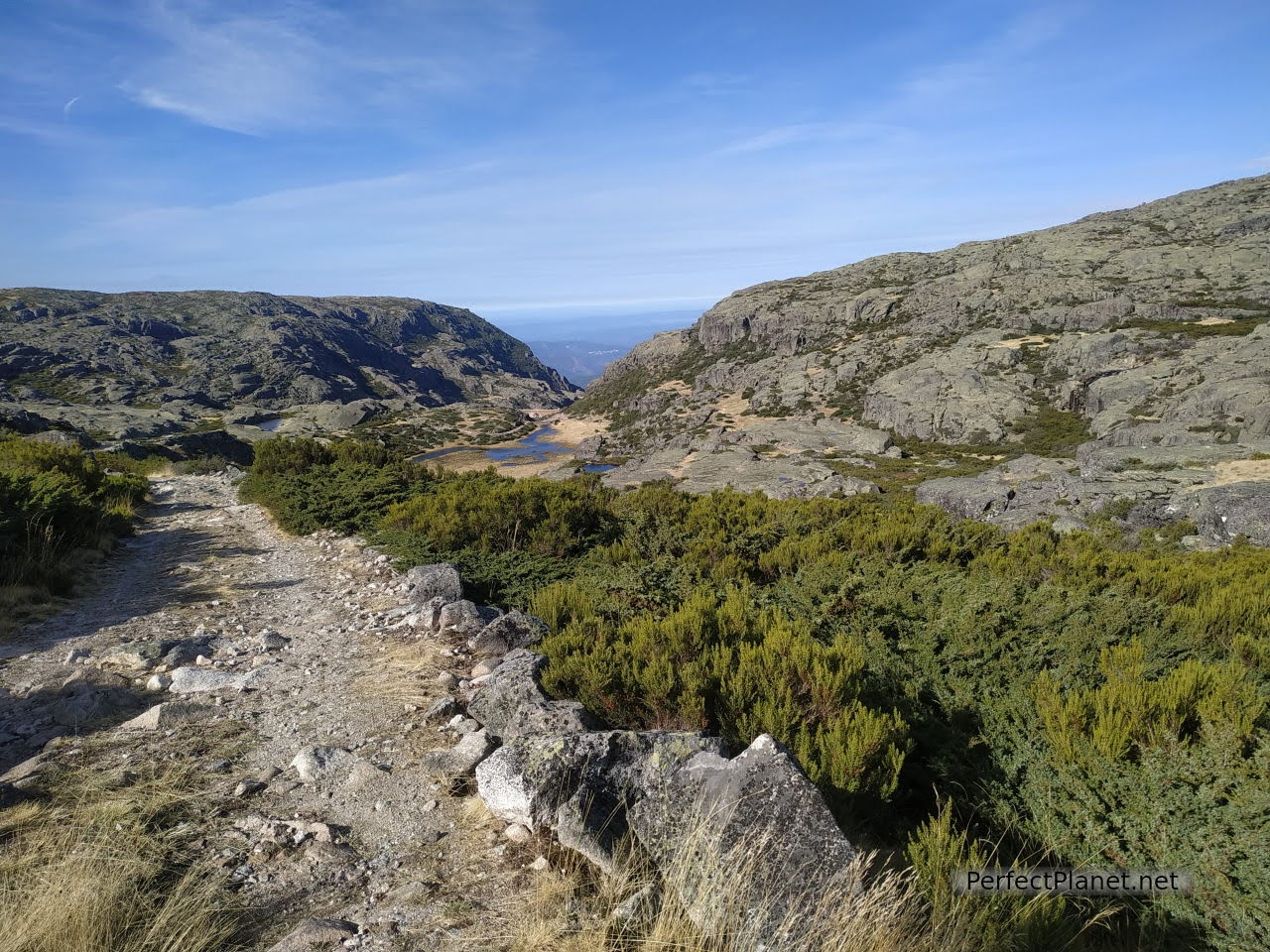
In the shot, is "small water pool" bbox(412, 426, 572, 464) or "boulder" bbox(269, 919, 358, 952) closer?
"boulder" bbox(269, 919, 358, 952)

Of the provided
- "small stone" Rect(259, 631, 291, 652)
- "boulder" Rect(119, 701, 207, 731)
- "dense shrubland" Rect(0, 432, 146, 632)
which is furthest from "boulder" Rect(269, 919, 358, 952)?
"dense shrubland" Rect(0, 432, 146, 632)

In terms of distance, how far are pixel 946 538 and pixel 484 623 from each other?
26.5 feet

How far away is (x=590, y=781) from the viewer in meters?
3.29

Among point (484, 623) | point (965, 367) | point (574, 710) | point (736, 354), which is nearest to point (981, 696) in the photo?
point (574, 710)

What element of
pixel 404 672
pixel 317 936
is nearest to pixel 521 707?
pixel 317 936

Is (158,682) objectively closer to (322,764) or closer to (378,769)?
(322,764)

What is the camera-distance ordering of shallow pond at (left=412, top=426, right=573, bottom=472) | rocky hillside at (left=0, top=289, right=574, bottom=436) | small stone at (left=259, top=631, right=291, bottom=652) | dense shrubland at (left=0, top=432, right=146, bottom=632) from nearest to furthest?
small stone at (left=259, top=631, right=291, bottom=652), dense shrubland at (left=0, top=432, right=146, bottom=632), shallow pond at (left=412, top=426, right=573, bottom=472), rocky hillside at (left=0, top=289, right=574, bottom=436)

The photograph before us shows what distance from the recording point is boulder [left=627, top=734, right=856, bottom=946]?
260cm

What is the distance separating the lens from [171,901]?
104 inches

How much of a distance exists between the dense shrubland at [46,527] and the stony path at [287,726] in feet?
1.76

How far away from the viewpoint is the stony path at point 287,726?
3062 mm

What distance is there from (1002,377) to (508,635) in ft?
283

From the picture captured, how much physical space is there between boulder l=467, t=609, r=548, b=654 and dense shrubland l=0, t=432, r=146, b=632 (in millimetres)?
5355

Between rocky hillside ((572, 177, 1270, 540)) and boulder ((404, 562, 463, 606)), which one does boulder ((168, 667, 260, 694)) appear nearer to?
boulder ((404, 562, 463, 606))
